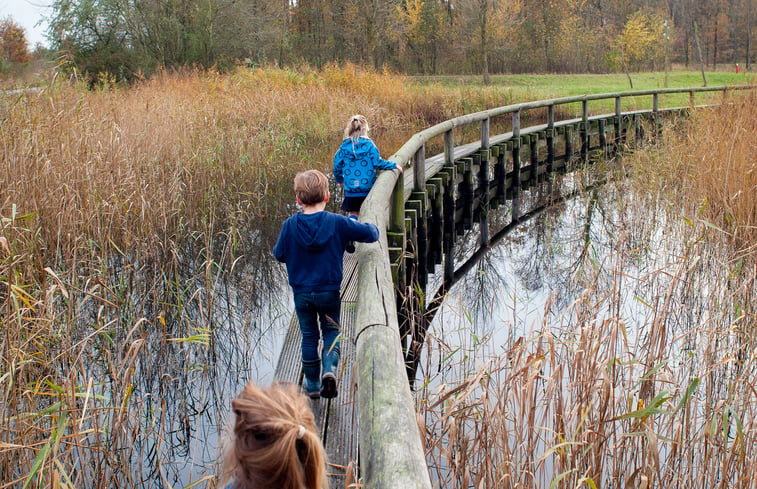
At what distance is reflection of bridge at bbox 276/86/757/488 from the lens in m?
1.69

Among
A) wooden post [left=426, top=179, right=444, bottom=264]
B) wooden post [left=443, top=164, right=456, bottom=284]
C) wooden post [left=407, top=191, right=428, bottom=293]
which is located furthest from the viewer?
wooden post [left=426, top=179, right=444, bottom=264]

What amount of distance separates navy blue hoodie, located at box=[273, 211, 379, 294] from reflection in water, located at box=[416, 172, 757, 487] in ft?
1.98

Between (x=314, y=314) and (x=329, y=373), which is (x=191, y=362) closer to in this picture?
(x=314, y=314)

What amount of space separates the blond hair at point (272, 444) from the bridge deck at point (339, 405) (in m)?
1.22

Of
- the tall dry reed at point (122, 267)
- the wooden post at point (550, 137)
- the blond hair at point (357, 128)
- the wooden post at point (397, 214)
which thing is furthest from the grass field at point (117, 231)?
the wooden post at point (550, 137)

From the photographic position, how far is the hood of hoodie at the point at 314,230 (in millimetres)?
3318

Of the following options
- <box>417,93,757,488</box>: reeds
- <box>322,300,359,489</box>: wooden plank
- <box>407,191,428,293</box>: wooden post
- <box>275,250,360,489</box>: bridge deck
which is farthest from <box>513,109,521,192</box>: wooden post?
<box>322,300,359,489</box>: wooden plank

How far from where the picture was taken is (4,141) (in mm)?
5516

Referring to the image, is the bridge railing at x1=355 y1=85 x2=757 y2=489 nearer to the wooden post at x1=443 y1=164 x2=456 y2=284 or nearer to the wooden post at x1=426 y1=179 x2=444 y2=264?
the wooden post at x1=443 y1=164 x2=456 y2=284

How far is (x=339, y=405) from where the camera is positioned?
337 cm

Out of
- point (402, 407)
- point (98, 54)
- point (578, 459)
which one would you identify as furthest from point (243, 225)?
point (98, 54)

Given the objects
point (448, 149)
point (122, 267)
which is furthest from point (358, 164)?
point (448, 149)

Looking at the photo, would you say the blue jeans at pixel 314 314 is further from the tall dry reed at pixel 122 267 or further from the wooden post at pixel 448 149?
the wooden post at pixel 448 149

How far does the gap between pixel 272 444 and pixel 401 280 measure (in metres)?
4.46
